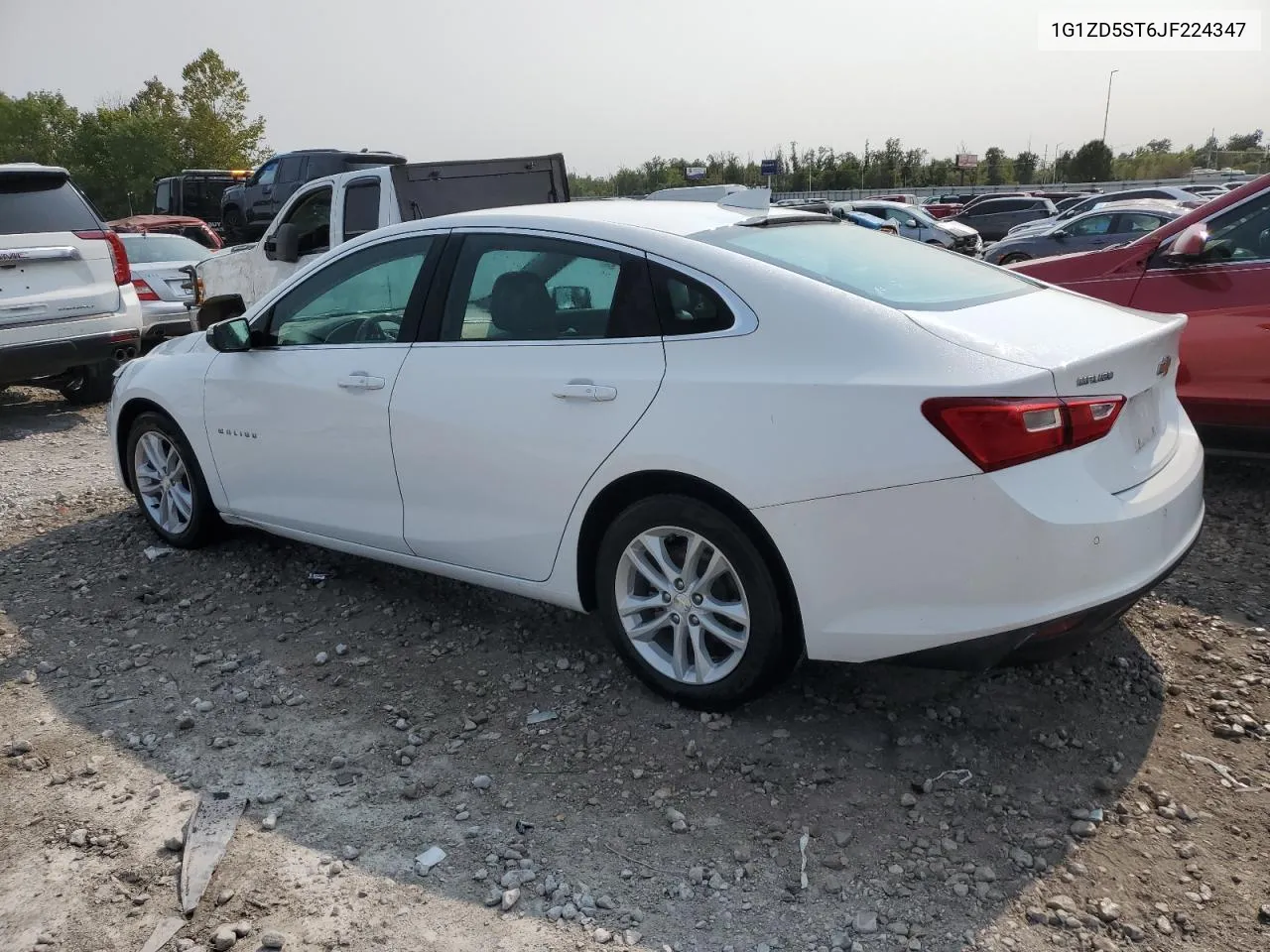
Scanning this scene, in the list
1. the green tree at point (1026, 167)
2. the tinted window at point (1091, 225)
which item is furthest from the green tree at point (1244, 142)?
the tinted window at point (1091, 225)

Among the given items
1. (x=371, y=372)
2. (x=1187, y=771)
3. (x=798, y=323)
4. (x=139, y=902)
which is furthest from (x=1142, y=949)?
(x=371, y=372)

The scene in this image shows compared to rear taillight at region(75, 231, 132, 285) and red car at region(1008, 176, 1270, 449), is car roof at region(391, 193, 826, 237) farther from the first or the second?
rear taillight at region(75, 231, 132, 285)

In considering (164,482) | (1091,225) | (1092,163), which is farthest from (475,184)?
(1092,163)

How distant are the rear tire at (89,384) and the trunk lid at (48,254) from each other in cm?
108

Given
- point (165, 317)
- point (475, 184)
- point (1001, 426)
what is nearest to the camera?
point (1001, 426)

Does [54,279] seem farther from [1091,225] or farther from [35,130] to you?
[35,130]

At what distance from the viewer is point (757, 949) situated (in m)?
2.48

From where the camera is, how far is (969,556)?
2.80 m

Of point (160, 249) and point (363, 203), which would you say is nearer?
point (363, 203)

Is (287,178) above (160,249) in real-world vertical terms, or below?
above

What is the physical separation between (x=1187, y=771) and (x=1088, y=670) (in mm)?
589

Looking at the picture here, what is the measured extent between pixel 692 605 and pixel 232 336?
2.50 metres

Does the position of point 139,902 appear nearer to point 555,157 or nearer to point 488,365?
point 488,365

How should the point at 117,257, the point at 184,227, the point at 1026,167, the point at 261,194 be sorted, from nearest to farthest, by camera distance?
the point at 117,257
the point at 184,227
the point at 261,194
the point at 1026,167
